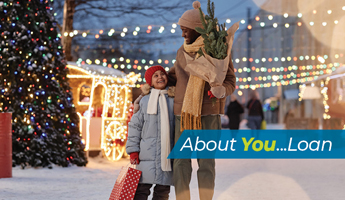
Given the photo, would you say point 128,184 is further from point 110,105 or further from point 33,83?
point 110,105

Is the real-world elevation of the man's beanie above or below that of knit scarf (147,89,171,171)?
above

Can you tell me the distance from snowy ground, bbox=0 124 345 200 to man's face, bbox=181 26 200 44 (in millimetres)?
2213

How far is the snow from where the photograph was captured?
6441 mm

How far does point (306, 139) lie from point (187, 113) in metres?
14.3

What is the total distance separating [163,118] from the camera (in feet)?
15.8

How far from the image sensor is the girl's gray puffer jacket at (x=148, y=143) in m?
4.73

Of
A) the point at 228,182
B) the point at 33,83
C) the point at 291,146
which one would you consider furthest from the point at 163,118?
the point at 291,146

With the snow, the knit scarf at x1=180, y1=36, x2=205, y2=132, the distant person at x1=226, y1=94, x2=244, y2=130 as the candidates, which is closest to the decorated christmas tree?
the snow

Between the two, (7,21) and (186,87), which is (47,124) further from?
(186,87)

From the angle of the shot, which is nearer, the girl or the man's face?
the girl

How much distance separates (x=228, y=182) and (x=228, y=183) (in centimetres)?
13

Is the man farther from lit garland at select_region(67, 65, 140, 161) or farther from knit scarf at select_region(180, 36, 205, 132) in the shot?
lit garland at select_region(67, 65, 140, 161)

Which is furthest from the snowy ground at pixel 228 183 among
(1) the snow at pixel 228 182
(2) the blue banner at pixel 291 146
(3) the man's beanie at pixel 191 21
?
(2) the blue banner at pixel 291 146

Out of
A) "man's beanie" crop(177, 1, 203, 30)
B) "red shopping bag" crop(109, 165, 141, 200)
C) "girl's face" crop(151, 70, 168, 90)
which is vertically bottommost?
A: "red shopping bag" crop(109, 165, 141, 200)
